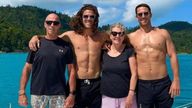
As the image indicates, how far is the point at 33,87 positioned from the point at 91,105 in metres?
0.93

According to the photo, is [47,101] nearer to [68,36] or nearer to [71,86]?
[71,86]

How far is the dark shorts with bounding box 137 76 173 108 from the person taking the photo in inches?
218

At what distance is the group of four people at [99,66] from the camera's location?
5160mm

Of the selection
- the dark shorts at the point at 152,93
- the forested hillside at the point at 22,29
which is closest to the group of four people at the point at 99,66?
the dark shorts at the point at 152,93

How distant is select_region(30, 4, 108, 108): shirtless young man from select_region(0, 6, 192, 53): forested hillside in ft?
260

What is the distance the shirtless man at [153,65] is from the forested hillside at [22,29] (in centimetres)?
7939

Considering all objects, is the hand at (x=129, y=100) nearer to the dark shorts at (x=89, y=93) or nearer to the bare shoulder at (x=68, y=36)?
the dark shorts at (x=89, y=93)

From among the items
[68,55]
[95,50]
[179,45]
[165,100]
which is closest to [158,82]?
[165,100]

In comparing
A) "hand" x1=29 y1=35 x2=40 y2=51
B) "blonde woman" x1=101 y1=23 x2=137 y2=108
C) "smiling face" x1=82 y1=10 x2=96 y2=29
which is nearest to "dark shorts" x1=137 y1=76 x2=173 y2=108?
"blonde woman" x1=101 y1=23 x2=137 y2=108

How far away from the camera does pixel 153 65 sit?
18.4ft

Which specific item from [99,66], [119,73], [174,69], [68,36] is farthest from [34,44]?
[174,69]

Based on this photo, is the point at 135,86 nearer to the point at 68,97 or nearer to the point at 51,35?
the point at 68,97

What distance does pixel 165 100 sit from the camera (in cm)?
556

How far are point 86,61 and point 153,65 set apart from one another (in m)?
1.00
